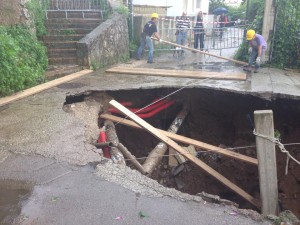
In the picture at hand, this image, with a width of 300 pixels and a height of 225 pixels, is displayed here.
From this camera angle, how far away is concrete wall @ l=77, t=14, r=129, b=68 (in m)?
9.84

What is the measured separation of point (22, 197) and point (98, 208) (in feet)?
3.17

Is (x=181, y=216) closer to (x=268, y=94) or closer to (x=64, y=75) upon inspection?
(x=268, y=94)

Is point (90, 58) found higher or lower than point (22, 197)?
higher

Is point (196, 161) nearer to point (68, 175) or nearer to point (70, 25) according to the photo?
point (68, 175)

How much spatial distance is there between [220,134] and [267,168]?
16.8 feet

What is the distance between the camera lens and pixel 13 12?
9.34 meters

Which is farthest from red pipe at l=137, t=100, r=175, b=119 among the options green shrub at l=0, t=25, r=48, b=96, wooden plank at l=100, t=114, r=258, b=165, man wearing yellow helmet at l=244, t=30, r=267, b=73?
man wearing yellow helmet at l=244, t=30, r=267, b=73

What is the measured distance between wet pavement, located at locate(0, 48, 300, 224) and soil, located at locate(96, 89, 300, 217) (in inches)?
39.8

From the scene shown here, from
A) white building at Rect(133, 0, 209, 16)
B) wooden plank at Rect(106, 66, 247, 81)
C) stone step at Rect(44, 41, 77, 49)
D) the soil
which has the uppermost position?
white building at Rect(133, 0, 209, 16)

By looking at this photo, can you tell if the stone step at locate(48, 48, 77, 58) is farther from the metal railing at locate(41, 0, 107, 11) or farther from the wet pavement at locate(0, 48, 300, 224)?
the wet pavement at locate(0, 48, 300, 224)

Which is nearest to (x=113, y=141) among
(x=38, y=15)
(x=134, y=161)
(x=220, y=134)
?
(x=134, y=161)

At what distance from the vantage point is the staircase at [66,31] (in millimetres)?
Result: 10695

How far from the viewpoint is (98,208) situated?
11.7 ft

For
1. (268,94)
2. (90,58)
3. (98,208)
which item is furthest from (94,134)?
(90,58)
